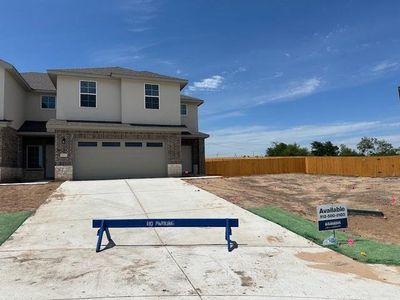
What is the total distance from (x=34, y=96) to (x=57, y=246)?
2001 cm

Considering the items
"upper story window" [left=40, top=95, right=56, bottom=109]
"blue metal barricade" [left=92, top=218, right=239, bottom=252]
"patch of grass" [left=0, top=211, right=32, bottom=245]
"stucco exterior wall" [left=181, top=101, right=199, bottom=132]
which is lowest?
"patch of grass" [left=0, top=211, right=32, bottom=245]

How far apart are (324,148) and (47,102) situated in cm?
5669

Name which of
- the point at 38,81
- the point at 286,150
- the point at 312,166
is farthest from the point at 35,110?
the point at 286,150

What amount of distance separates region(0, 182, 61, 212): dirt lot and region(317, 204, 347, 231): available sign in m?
9.15

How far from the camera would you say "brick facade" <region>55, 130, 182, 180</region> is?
20781mm

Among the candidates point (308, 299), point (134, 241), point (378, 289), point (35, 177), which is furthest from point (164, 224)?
point (35, 177)

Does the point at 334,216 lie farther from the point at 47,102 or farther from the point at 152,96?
the point at 47,102

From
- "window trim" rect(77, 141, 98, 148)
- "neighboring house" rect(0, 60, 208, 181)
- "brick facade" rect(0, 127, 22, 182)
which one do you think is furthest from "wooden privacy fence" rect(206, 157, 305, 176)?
"brick facade" rect(0, 127, 22, 182)

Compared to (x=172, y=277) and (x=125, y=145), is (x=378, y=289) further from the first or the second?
(x=125, y=145)

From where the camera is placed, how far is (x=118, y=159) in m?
22.3

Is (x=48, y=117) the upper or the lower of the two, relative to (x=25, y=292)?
upper

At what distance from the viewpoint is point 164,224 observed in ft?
27.6

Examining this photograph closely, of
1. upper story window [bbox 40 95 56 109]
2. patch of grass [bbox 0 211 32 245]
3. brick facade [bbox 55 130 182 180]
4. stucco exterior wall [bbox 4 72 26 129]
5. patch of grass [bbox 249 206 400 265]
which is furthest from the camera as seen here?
upper story window [bbox 40 95 56 109]

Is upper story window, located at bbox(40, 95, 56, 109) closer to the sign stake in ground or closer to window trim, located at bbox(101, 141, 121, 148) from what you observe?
window trim, located at bbox(101, 141, 121, 148)
